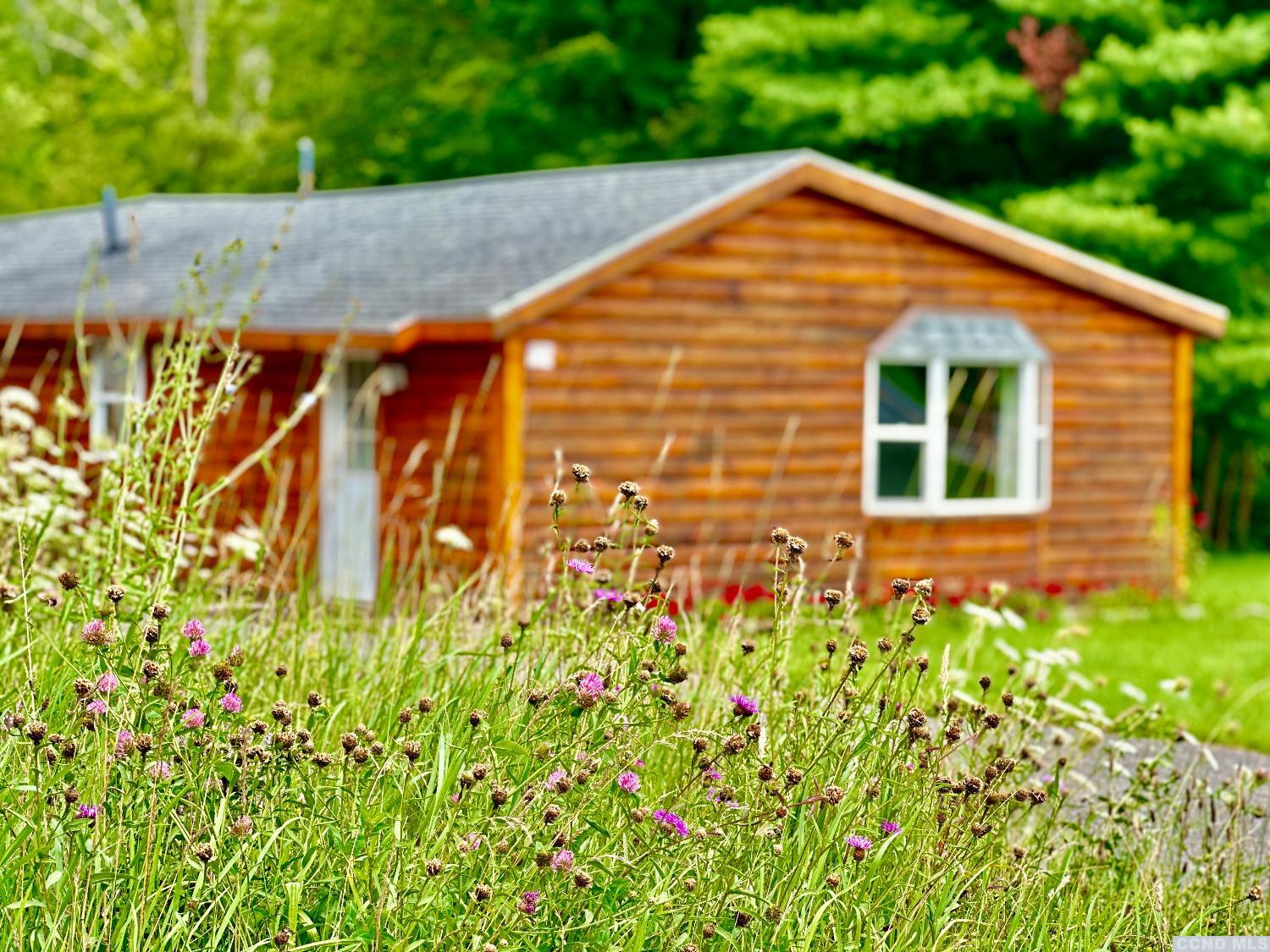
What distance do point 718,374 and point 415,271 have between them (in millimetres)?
2505

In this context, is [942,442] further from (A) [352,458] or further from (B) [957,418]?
(A) [352,458]

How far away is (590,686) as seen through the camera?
12.0 ft

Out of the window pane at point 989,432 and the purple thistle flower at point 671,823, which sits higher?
the window pane at point 989,432

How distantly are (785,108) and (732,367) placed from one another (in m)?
9.75

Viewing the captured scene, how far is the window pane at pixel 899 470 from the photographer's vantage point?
51.6ft

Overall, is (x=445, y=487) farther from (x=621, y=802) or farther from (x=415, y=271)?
(x=621, y=802)

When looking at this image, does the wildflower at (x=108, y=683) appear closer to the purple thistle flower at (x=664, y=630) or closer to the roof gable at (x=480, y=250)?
the purple thistle flower at (x=664, y=630)

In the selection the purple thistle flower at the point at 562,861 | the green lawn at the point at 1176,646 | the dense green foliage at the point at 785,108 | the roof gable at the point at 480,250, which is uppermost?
the dense green foliage at the point at 785,108

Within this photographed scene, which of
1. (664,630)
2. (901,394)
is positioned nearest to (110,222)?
(901,394)

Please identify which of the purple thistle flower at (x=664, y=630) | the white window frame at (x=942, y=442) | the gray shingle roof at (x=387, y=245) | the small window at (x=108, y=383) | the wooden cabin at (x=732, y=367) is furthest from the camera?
the small window at (x=108, y=383)

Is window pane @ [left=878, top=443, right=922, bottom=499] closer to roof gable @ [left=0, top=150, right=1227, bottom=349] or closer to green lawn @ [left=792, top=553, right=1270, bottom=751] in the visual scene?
green lawn @ [left=792, top=553, right=1270, bottom=751]

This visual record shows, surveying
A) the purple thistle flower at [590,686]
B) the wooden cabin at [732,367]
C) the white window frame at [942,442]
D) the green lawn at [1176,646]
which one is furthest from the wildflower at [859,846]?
the white window frame at [942,442]

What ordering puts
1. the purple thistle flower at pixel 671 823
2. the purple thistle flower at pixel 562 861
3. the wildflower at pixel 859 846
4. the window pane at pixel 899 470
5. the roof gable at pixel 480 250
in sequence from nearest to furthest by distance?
the purple thistle flower at pixel 562 861
the wildflower at pixel 859 846
the purple thistle flower at pixel 671 823
the roof gable at pixel 480 250
the window pane at pixel 899 470

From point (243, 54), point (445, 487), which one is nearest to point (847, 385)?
point (445, 487)
